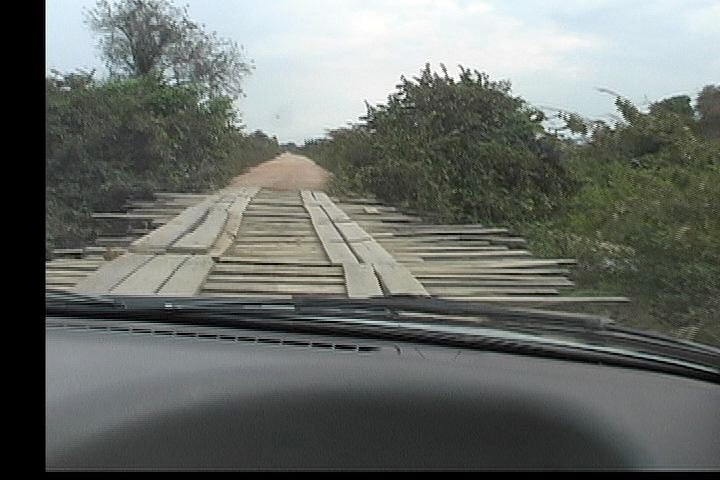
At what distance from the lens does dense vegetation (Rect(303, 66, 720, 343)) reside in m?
3.57

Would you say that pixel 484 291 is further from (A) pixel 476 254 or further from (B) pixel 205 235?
(B) pixel 205 235

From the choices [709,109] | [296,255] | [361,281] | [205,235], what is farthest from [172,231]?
[709,109]

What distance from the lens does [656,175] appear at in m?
3.77

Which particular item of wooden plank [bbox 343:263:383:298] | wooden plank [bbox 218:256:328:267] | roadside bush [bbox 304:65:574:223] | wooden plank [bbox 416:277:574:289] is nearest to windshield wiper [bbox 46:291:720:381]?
wooden plank [bbox 343:263:383:298]

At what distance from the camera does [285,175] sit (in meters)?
4.22

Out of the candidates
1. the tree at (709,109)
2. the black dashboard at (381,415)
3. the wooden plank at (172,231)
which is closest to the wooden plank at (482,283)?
the black dashboard at (381,415)

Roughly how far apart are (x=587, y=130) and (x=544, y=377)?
1565 mm

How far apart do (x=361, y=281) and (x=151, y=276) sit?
0.75m

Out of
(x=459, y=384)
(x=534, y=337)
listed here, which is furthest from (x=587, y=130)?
(x=459, y=384)

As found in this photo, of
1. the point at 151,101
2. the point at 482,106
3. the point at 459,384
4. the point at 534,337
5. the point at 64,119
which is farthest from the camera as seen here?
the point at 151,101

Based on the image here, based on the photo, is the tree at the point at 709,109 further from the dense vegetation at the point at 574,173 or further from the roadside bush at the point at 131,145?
the roadside bush at the point at 131,145

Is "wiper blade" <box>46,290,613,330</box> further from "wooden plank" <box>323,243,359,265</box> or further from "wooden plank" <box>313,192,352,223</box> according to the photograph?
"wooden plank" <box>313,192,352,223</box>
